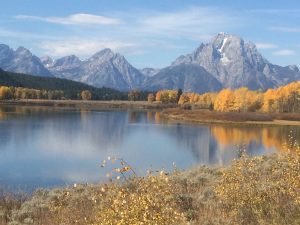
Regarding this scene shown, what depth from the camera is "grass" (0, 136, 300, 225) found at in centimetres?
794

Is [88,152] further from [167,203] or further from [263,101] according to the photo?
[263,101]

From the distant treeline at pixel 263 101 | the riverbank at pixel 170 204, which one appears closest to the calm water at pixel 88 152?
the riverbank at pixel 170 204

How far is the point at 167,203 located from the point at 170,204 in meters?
5.35

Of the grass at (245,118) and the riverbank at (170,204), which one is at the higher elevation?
the riverbank at (170,204)

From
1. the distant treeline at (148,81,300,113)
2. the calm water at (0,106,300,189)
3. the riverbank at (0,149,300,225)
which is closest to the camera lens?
the riverbank at (0,149,300,225)

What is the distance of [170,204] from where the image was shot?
47.2 feet

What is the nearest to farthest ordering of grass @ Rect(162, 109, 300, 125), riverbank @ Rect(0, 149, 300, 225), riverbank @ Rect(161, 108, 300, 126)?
riverbank @ Rect(0, 149, 300, 225), riverbank @ Rect(161, 108, 300, 126), grass @ Rect(162, 109, 300, 125)

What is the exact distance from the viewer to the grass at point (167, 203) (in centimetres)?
794

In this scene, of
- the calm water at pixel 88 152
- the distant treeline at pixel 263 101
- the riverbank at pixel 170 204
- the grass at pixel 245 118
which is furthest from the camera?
the distant treeline at pixel 263 101


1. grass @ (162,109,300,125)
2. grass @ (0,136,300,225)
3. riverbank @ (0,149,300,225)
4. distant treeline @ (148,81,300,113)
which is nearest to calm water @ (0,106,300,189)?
grass @ (0,136,300,225)

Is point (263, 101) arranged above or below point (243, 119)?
above

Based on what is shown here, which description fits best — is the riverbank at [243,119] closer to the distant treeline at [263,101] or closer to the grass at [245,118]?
the grass at [245,118]

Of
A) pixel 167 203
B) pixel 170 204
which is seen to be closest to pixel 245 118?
pixel 170 204

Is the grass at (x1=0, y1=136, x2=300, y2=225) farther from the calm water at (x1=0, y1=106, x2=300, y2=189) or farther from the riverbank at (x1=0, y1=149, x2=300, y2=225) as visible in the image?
the calm water at (x1=0, y1=106, x2=300, y2=189)
